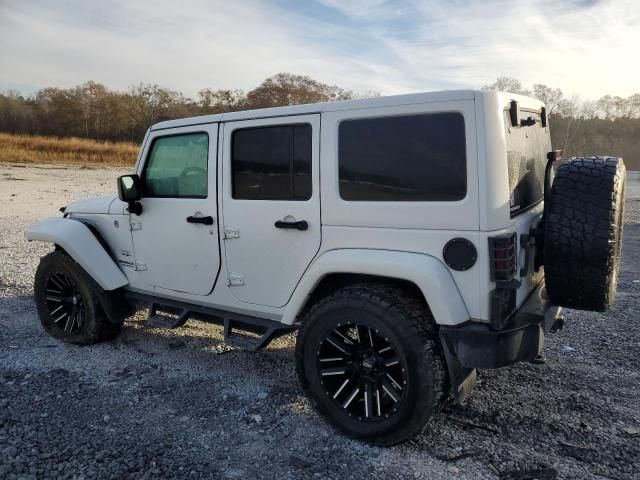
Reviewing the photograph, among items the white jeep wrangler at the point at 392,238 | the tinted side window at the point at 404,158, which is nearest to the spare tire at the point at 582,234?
the white jeep wrangler at the point at 392,238

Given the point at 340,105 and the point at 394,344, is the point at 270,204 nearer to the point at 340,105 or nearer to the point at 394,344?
the point at 340,105

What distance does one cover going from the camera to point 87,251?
179 inches

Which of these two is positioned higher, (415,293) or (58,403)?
(415,293)

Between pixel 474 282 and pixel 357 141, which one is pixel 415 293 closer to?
pixel 474 282

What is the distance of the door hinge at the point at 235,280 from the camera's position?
377cm

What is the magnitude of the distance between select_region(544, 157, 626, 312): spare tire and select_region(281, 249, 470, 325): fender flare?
2.07 ft

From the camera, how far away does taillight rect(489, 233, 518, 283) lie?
2725mm

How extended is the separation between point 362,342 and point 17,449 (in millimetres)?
2159

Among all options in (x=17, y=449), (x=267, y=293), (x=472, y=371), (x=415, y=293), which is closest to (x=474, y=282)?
(x=415, y=293)

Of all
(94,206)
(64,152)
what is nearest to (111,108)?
(64,152)

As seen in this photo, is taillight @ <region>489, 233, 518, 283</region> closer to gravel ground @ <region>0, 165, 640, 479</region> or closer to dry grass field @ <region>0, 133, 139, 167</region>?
gravel ground @ <region>0, 165, 640, 479</region>

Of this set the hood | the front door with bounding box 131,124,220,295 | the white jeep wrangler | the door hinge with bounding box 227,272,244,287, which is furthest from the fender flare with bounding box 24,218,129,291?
the door hinge with bounding box 227,272,244,287

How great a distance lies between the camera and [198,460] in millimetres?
3020

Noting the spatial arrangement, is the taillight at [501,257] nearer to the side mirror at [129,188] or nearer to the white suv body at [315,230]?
the white suv body at [315,230]
